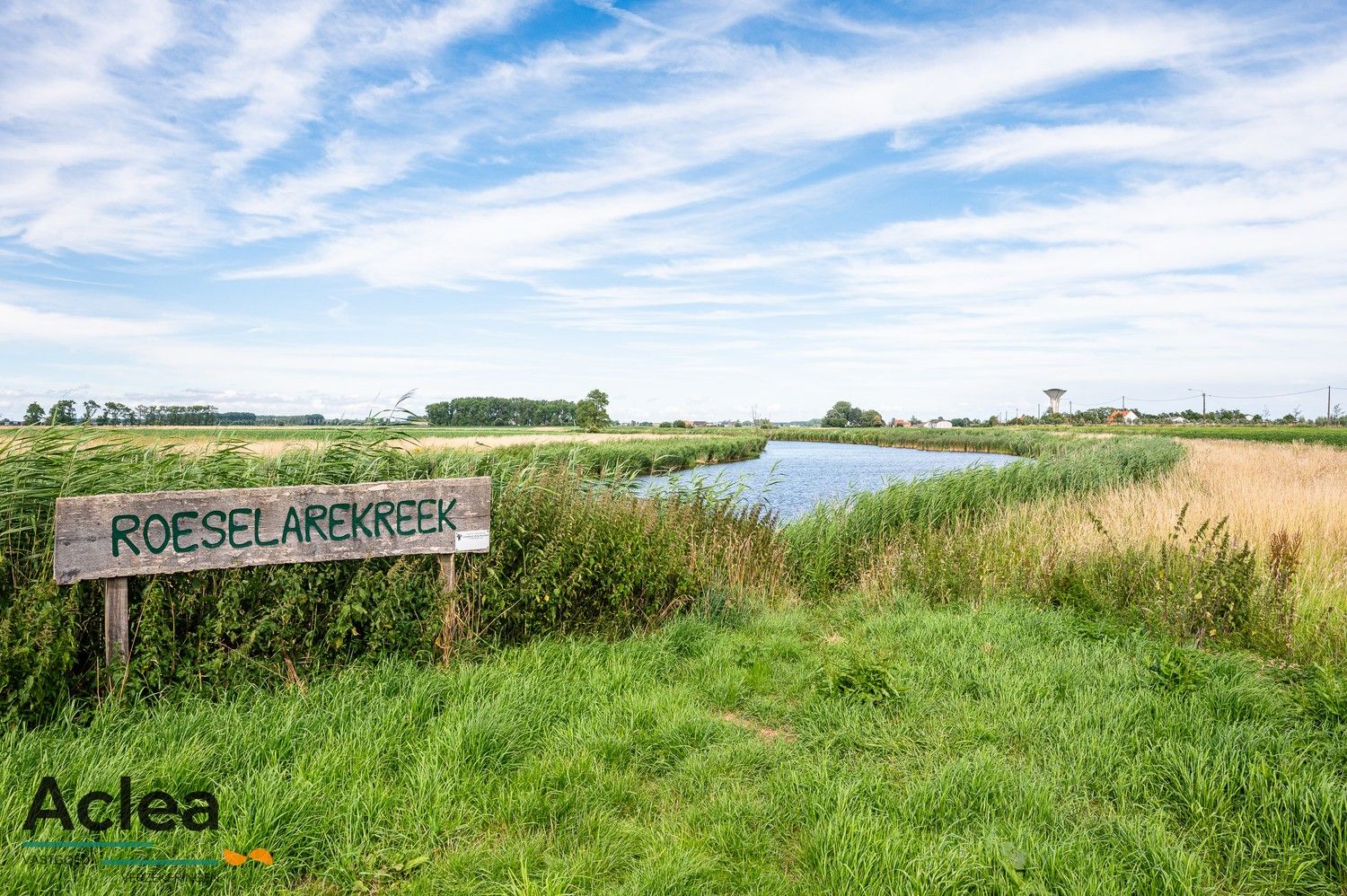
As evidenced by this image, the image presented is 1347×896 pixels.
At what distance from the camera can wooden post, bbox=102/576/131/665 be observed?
12.4 feet

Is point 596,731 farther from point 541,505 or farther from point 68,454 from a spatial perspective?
point 68,454

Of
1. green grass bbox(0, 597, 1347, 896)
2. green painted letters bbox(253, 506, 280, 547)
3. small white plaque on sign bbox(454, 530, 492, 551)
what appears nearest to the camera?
green grass bbox(0, 597, 1347, 896)

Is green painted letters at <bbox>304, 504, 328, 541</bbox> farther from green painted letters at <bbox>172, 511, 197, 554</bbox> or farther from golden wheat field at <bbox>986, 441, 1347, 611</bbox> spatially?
golden wheat field at <bbox>986, 441, 1347, 611</bbox>

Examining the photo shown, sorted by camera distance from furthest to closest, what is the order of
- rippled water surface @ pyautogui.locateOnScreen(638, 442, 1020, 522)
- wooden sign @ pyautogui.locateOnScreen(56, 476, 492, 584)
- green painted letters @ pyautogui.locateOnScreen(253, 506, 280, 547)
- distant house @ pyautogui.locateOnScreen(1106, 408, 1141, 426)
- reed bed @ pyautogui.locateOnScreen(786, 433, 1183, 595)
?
distant house @ pyautogui.locateOnScreen(1106, 408, 1141, 426), rippled water surface @ pyautogui.locateOnScreen(638, 442, 1020, 522), reed bed @ pyautogui.locateOnScreen(786, 433, 1183, 595), green painted letters @ pyautogui.locateOnScreen(253, 506, 280, 547), wooden sign @ pyautogui.locateOnScreen(56, 476, 492, 584)

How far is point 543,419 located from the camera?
335 ft

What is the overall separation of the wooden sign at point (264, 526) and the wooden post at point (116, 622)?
10cm

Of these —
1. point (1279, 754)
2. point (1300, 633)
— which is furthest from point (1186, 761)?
point (1300, 633)

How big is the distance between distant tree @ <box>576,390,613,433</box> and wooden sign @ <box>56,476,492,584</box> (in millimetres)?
68299

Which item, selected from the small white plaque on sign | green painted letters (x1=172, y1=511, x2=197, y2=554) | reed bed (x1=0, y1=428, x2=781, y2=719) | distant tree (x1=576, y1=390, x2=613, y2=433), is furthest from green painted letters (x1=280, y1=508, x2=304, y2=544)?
distant tree (x1=576, y1=390, x2=613, y2=433)

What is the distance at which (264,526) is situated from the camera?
412 centimetres

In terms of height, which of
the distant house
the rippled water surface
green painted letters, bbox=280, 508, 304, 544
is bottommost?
the rippled water surface

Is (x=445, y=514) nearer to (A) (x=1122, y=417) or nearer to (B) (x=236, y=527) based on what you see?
(B) (x=236, y=527)

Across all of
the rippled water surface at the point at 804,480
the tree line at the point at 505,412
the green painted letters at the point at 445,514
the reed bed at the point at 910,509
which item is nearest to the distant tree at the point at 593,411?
the tree line at the point at 505,412

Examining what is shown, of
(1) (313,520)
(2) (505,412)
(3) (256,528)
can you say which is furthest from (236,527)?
(2) (505,412)
